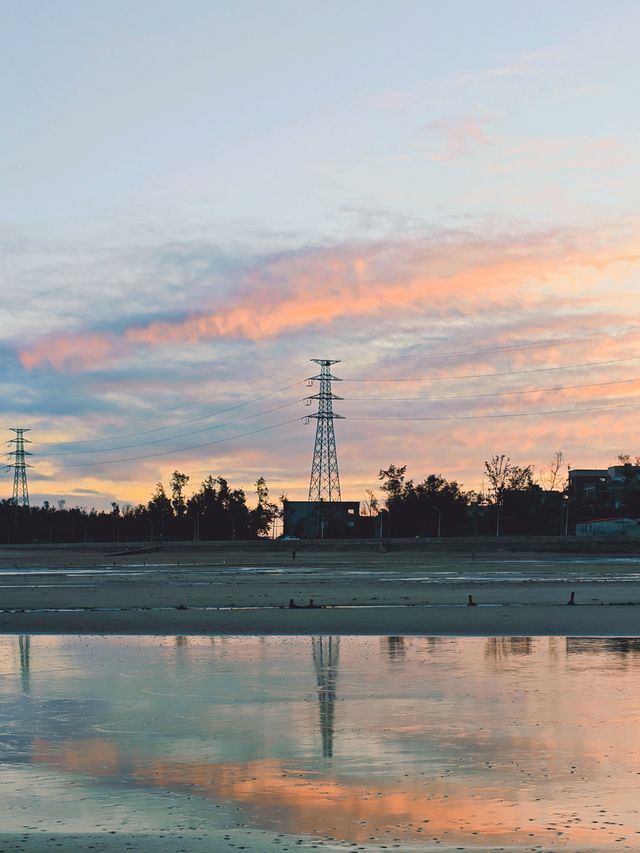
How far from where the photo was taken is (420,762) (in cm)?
1270

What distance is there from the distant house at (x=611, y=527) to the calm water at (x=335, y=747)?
127m

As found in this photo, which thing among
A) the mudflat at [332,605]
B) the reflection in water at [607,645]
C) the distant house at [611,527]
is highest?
the distant house at [611,527]

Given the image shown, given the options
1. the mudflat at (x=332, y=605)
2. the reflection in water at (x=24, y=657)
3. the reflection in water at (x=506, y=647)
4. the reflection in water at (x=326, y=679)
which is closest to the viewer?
the reflection in water at (x=326, y=679)

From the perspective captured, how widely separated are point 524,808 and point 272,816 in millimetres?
2380

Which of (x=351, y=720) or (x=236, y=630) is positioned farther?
(x=236, y=630)

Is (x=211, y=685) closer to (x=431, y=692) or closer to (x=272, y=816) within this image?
(x=431, y=692)

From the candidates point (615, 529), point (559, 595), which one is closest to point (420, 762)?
point (559, 595)

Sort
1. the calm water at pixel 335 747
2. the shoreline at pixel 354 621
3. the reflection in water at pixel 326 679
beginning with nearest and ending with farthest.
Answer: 1. the calm water at pixel 335 747
2. the reflection in water at pixel 326 679
3. the shoreline at pixel 354 621

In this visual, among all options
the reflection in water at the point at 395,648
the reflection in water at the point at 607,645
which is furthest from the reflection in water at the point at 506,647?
the reflection in water at the point at 395,648

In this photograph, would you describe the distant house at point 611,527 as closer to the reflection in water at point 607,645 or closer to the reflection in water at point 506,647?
the reflection in water at point 607,645

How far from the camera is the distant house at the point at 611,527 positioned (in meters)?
148

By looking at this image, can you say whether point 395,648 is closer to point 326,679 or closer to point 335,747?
point 326,679

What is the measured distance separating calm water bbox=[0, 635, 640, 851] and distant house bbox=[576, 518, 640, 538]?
126683 millimetres

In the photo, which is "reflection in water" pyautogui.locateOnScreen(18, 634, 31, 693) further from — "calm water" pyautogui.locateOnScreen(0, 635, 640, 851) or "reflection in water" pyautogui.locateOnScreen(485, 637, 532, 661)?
"reflection in water" pyautogui.locateOnScreen(485, 637, 532, 661)
